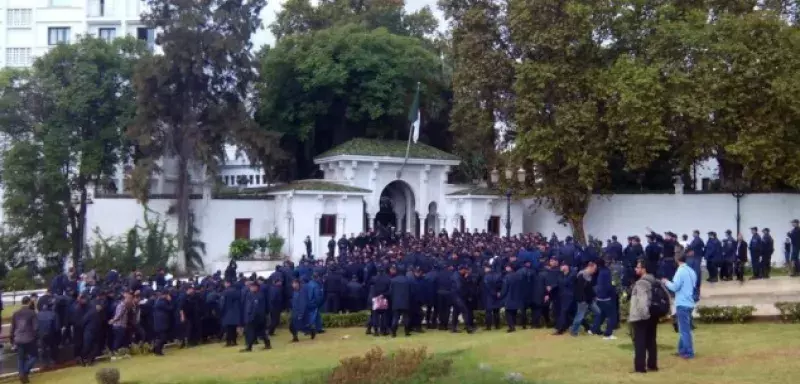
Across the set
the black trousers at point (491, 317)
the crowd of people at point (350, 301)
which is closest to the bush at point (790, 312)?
the crowd of people at point (350, 301)

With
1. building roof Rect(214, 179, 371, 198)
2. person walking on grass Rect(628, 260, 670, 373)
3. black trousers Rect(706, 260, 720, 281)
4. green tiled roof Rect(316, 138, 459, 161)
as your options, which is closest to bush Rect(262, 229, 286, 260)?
building roof Rect(214, 179, 371, 198)

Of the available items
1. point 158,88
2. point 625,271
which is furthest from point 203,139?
point 625,271

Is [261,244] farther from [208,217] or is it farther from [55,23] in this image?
[55,23]

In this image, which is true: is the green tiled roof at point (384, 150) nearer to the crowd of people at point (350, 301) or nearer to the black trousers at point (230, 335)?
the crowd of people at point (350, 301)

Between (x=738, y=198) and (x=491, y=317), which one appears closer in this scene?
(x=491, y=317)

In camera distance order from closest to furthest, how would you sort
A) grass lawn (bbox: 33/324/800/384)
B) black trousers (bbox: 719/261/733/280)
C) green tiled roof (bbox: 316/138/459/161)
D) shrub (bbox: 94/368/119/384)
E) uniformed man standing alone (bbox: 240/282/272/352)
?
grass lawn (bbox: 33/324/800/384)
shrub (bbox: 94/368/119/384)
uniformed man standing alone (bbox: 240/282/272/352)
black trousers (bbox: 719/261/733/280)
green tiled roof (bbox: 316/138/459/161)

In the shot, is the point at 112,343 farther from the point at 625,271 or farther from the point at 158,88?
the point at 158,88

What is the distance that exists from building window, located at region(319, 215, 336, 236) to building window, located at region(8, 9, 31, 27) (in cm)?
2802

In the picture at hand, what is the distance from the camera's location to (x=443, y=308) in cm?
1922

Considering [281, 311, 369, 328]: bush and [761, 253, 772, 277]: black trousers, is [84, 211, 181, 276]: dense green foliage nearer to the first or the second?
[281, 311, 369, 328]: bush

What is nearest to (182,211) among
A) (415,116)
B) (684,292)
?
(415,116)

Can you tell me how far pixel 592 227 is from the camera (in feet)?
127

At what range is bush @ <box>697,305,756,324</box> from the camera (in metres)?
17.4

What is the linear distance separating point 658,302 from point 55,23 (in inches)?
1942
